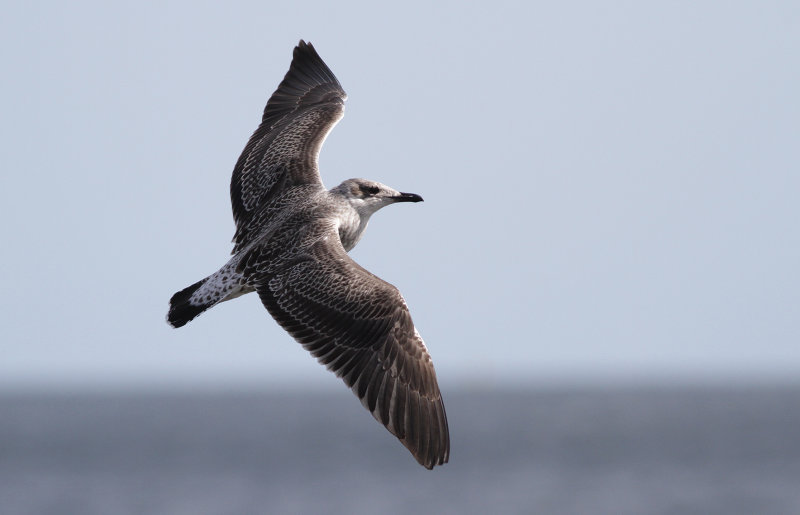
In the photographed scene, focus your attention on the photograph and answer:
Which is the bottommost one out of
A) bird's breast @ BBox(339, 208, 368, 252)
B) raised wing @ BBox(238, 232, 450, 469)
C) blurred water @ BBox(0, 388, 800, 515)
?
blurred water @ BBox(0, 388, 800, 515)

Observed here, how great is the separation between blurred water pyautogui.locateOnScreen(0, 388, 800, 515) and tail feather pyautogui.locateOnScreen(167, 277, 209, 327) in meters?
39.5

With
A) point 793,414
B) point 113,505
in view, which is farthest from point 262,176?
point 793,414

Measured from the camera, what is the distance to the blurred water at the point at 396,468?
5684 cm

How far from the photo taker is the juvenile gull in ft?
46.0

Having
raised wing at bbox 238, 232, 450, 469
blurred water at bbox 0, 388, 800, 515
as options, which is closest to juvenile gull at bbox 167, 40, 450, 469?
raised wing at bbox 238, 232, 450, 469

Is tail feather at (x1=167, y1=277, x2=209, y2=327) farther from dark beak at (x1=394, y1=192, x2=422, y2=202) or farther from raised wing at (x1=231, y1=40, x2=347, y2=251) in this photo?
dark beak at (x1=394, y1=192, x2=422, y2=202)

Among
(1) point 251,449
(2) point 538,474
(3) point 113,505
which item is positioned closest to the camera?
(3) point 113,505

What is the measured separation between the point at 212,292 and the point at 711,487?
51.1m

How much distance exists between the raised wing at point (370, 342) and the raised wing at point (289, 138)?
1704 millimetres

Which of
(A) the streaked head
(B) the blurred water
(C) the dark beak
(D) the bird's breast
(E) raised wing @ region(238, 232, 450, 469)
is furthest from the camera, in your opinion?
(B) the blurred water

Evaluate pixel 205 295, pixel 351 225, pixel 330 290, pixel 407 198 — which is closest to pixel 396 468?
pixel 407 198

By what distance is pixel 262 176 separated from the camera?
16.7 meters

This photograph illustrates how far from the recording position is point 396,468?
73.8m

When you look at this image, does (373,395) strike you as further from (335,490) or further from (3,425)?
(3,425)
